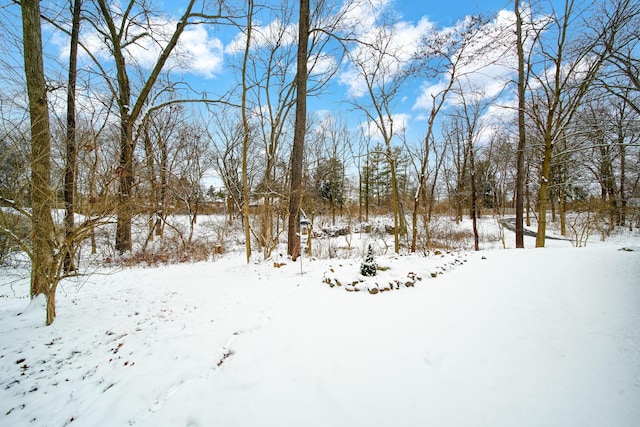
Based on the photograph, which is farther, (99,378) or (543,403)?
(99,378)

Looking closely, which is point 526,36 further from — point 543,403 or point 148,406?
point 148,406

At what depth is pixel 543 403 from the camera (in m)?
1.41

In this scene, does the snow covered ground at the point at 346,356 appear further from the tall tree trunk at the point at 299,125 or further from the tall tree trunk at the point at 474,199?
the tall tree trunk at the point at 474,199

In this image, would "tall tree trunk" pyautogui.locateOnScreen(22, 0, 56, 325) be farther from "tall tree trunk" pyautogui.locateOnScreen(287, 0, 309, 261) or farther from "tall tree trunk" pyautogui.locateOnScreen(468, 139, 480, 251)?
"tall tree trunk" pyautogui.locateOnScreen(468, 139, 480, 251)

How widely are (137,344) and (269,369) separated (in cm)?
151

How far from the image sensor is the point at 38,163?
2.68 m

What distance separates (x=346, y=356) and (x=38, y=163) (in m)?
4.09

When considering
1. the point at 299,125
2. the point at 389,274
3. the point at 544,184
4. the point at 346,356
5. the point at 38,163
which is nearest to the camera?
the point at 346,356

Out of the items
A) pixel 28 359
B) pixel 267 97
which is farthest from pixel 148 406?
pixel 267 97

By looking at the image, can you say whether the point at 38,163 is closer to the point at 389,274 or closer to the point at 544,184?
the point at 389,274

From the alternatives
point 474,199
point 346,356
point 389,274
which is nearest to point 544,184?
point 474,199

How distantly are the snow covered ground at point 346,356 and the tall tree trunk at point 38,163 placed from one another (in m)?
0.59

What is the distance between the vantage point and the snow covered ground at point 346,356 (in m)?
1.47

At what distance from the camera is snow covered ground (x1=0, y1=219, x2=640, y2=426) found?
4.83 ft
